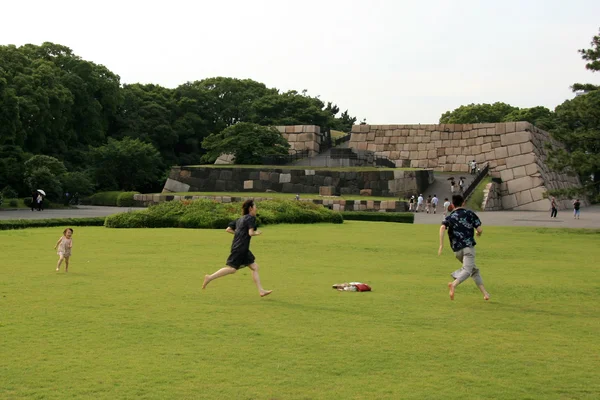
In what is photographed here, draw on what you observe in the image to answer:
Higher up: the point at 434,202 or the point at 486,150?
the point at 486,150

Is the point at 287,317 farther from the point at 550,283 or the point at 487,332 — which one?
the point at 550,283

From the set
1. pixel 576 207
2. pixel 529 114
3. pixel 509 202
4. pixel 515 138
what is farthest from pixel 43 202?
pixel 529 114

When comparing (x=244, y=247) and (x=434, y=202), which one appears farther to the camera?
(x=434, y=202)

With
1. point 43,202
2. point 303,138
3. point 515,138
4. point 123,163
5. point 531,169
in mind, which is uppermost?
point 303,138

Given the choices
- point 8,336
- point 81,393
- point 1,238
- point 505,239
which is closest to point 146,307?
point 8,336

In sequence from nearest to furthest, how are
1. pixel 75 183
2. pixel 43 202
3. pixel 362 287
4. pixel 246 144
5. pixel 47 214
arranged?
1. pixel 362 287
2. pixel 47 214
3. pixel 43 202
4. pixel 75 183
5. pixel 246 144

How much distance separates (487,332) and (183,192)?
40.4 meters

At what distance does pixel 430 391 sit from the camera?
6445 millimetres

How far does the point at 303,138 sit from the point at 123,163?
44.6ft

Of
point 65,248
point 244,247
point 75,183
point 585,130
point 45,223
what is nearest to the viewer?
point 244,247

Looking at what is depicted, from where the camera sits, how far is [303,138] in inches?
2277

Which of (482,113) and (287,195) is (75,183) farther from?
(482,113)

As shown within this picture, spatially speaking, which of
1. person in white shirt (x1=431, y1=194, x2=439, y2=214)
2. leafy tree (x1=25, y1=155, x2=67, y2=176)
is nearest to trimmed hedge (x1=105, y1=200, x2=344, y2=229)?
person in white shirt (x1=431, y1=194, x2=439, y2=214)

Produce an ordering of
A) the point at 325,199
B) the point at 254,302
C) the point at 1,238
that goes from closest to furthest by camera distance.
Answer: the point at 254,302 < the point at 1,238 < the point at 325,199
